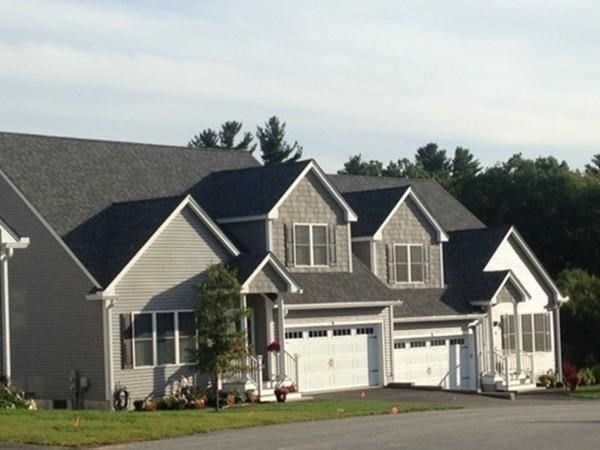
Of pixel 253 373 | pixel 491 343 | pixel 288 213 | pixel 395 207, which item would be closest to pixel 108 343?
pixel 253 373

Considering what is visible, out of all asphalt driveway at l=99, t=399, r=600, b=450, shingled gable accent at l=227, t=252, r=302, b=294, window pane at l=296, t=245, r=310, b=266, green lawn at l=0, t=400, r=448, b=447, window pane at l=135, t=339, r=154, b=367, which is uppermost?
window pane at l=296, t=245, r=310, b=266

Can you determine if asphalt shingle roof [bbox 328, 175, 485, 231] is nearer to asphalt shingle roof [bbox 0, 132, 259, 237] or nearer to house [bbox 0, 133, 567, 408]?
house [bbox 0, 133, 567, 408]

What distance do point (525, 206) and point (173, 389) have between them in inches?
1504

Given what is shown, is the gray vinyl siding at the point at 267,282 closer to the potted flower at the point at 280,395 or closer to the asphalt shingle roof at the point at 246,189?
the asphalt shingle roof at the point at 246,189

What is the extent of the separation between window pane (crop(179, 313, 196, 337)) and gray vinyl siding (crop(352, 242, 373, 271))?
10004 mm

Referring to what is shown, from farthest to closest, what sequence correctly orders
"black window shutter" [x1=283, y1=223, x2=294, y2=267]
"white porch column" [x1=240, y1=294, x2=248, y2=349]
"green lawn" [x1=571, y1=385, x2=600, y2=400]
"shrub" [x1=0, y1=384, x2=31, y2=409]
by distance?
"green lawn" [x1=571, y1=385, x2=600, y2=400]
"black window shutter" [x1=283, y1=223, x2=294, y2=267]
"white porch column" [x1=240, y1=294, x2=248, y2=349]
"shrub" [x1=0, y1=384, x2=31, y2=409]

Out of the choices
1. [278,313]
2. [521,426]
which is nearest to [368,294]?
[278,313]

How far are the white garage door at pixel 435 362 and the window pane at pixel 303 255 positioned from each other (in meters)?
5.18

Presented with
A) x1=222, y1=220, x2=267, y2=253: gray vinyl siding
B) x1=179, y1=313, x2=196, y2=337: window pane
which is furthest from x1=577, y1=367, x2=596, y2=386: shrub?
x1=179, y1=313, x2=196, y2=337: window pane

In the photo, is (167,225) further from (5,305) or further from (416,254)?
(416,254)

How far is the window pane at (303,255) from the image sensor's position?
4234cm

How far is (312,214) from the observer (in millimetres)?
42688

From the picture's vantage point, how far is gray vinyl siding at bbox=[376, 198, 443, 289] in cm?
4666

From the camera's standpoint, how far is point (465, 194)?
75000 mm
